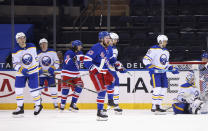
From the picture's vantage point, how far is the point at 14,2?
1205cm

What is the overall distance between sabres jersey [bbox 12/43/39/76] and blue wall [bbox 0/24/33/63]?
2.66 metres

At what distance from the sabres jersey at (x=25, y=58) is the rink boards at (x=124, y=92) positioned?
7.30ft

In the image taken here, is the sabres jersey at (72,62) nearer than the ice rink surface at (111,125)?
No

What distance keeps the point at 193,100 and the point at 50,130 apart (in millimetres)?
3535

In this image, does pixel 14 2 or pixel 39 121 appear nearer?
pixel 39 121

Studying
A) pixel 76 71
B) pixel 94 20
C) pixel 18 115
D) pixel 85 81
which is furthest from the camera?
pixel 94 20

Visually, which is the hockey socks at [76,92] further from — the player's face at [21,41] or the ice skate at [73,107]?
the player's face at [21,41]

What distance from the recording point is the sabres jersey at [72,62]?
30.9ft

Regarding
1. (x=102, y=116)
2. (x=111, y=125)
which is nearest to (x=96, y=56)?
(x=102, y=116)

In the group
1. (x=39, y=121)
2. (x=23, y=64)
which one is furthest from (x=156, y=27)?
(x=39, y=121)

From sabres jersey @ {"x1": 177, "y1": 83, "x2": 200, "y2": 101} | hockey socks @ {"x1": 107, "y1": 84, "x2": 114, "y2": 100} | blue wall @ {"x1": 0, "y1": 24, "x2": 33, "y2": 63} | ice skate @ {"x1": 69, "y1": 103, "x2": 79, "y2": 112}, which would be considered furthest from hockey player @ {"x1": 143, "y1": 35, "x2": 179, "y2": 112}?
blue wall @ {"x1": 0, "y1": 24, "x2": 33, "y2": 63}

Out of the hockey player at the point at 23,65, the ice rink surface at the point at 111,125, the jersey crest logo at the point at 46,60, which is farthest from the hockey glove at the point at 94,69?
the jersey crest logo at the point at 46,60

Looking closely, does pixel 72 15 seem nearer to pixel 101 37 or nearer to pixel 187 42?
pixel 187 42

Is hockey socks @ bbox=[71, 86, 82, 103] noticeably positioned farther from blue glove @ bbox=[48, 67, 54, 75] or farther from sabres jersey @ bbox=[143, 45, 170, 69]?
sabres jersey @ bbox=[143, 45, 170, 69]
